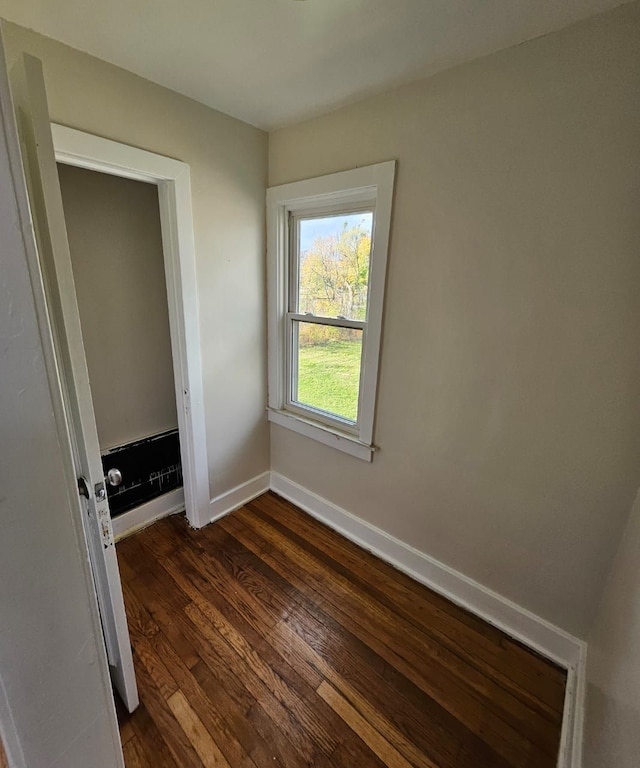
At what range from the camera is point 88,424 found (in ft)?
3.12

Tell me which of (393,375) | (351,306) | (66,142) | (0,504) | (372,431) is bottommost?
(372,431)

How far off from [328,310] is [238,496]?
1388 mm

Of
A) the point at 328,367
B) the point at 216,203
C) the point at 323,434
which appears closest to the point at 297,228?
the point at 216,203

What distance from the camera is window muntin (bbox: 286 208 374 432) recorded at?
181 cm

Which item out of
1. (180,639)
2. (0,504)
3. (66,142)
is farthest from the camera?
(180,639)

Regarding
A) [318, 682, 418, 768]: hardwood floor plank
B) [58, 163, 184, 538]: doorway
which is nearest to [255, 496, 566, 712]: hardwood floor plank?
[318, 682, 418, 768]: hardwood floor plank

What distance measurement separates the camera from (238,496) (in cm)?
234

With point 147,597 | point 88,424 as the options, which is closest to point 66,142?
point 88,424

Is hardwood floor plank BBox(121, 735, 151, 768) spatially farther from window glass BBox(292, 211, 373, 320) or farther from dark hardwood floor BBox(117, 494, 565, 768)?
window glass BBox(292, 211, 373, 320)

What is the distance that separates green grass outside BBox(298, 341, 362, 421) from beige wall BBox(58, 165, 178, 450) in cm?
88

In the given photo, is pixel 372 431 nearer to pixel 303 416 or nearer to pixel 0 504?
pixel 303 416

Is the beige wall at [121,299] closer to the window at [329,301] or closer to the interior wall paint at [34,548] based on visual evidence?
the window at [329,301]

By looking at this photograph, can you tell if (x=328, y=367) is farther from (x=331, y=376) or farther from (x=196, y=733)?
(x=196, y=733)

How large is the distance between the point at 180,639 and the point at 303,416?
127 centimetres
